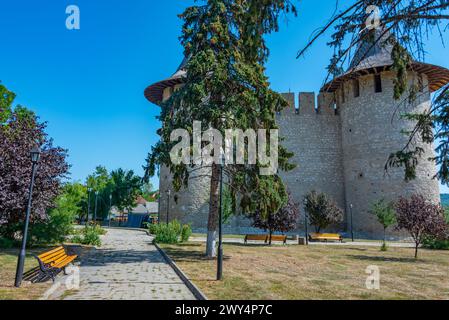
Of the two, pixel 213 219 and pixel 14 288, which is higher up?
pixel 213 219

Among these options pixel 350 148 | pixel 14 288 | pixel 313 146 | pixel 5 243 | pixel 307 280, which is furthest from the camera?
pixel 313 146

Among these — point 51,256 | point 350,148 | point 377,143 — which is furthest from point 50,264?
point 350,148

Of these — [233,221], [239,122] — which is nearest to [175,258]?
[239,122]

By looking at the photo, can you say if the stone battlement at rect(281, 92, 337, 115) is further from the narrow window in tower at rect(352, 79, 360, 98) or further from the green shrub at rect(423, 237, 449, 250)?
the green shrub at rect(423, 237, 449, 250)

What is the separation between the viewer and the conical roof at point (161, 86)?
88.5 ft

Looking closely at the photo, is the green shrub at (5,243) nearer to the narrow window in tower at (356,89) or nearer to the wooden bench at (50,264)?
the wooden bench at (50,264)

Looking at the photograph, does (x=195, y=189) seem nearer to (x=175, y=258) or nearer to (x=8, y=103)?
(x=8, y=103)

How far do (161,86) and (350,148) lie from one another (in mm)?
17927

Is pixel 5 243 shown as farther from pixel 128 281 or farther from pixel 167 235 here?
pixel 128 281

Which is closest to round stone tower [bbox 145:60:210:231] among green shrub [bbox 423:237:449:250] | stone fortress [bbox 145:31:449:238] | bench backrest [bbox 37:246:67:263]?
stone fortress [bbox 145:31:449:238]

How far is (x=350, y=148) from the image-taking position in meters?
29.4
